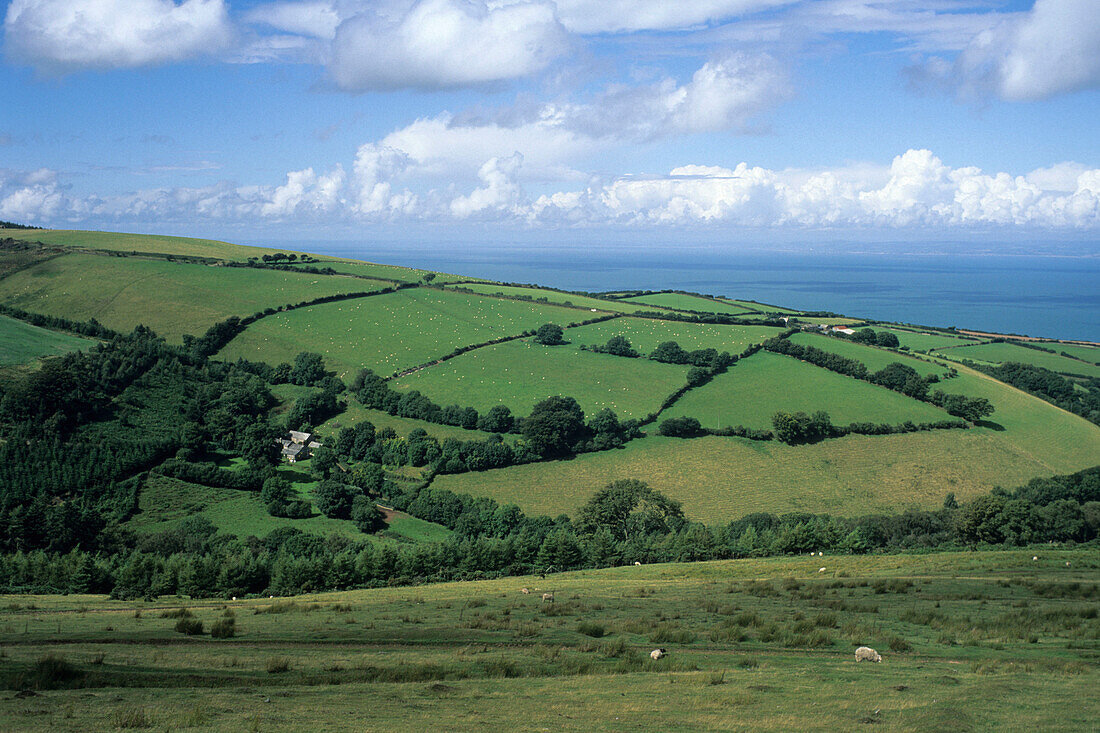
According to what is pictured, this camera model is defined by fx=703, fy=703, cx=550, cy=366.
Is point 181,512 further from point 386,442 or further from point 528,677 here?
point 528,677

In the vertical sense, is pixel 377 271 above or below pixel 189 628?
above

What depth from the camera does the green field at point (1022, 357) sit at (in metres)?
103

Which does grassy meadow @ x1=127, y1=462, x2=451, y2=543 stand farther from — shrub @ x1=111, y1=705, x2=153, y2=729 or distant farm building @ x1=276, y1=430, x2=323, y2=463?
shrub @ x1=111, y1=705, x2=153, y2=729

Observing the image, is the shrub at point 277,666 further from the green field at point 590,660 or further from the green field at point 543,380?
the green field at point 543,380

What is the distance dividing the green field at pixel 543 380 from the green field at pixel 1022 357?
5135cm

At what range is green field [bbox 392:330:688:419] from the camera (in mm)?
76438

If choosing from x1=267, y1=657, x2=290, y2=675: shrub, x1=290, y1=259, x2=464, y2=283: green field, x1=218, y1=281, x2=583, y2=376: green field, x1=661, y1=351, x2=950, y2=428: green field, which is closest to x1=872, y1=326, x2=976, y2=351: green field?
x1=661, y1=351, x2=950, y2=428: green field

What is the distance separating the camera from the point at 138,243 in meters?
142

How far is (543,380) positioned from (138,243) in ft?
344

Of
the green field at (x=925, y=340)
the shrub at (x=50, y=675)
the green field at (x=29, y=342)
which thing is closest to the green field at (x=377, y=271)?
the green field at (x=29, y=342)

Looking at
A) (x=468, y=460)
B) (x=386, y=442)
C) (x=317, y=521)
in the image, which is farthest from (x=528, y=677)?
(x=386, y=442)

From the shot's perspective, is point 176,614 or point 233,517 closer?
point 176,614

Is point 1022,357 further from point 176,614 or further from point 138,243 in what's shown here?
point 138,243

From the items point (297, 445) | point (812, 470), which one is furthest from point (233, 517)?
point (812, 470)
